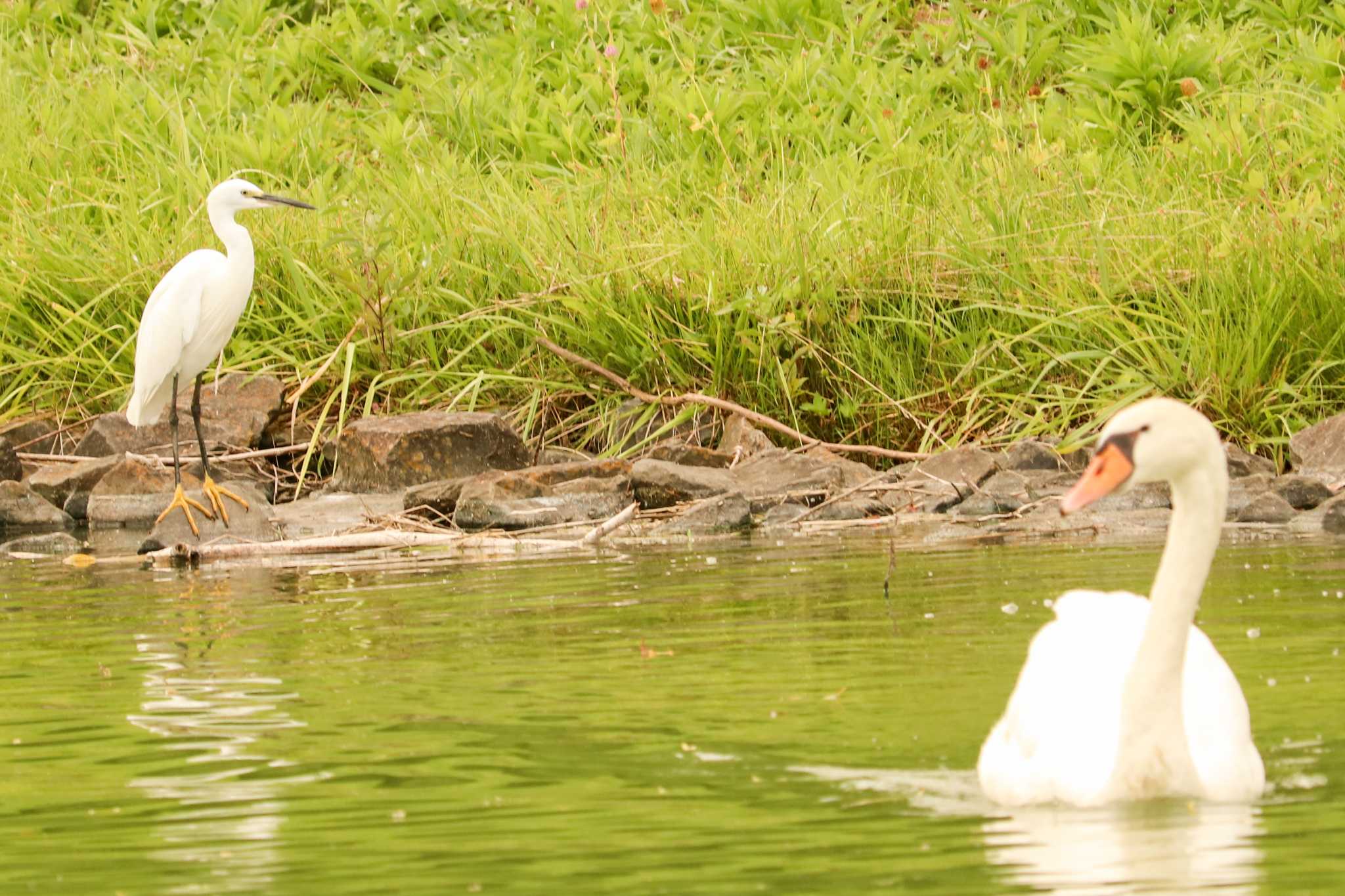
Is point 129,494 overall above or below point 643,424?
below

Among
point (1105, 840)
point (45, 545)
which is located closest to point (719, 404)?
point (45, 545)

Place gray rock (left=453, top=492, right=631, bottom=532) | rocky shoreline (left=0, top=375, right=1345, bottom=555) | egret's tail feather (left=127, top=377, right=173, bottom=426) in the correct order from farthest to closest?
egret's tail feather (left=127, top=377, right=173, bottom=426) → gray rock (left=453, top=492, right=631, bottom=532) → rocky shoreline (left=0, top=375, right=1345, bottom=555)

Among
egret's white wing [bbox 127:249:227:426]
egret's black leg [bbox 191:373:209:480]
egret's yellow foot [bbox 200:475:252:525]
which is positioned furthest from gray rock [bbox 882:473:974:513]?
egret's white wing [bbox 127:249:227:426]

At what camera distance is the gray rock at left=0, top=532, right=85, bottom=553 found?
9172 mm

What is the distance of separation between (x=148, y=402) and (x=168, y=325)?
17.7 inches

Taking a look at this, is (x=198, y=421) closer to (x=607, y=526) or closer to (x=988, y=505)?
(x=607, y=526)

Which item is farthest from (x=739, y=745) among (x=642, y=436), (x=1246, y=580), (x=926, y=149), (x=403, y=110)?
(x=403, y=110)

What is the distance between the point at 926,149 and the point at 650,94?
303 cm

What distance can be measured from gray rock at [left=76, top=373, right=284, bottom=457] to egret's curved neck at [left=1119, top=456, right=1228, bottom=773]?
8.03 meters

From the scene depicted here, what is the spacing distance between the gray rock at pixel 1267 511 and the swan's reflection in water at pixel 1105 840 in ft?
14.7

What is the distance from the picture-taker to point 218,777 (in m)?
4.14

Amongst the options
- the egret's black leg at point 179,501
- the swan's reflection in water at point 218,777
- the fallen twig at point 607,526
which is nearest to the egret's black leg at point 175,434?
the egret's black leg at point 179,501

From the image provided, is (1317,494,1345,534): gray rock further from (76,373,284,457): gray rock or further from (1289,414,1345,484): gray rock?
(76,373,284,457): gray rock

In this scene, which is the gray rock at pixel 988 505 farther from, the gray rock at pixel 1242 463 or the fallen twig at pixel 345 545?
the fallen twig at pixel 345 545
